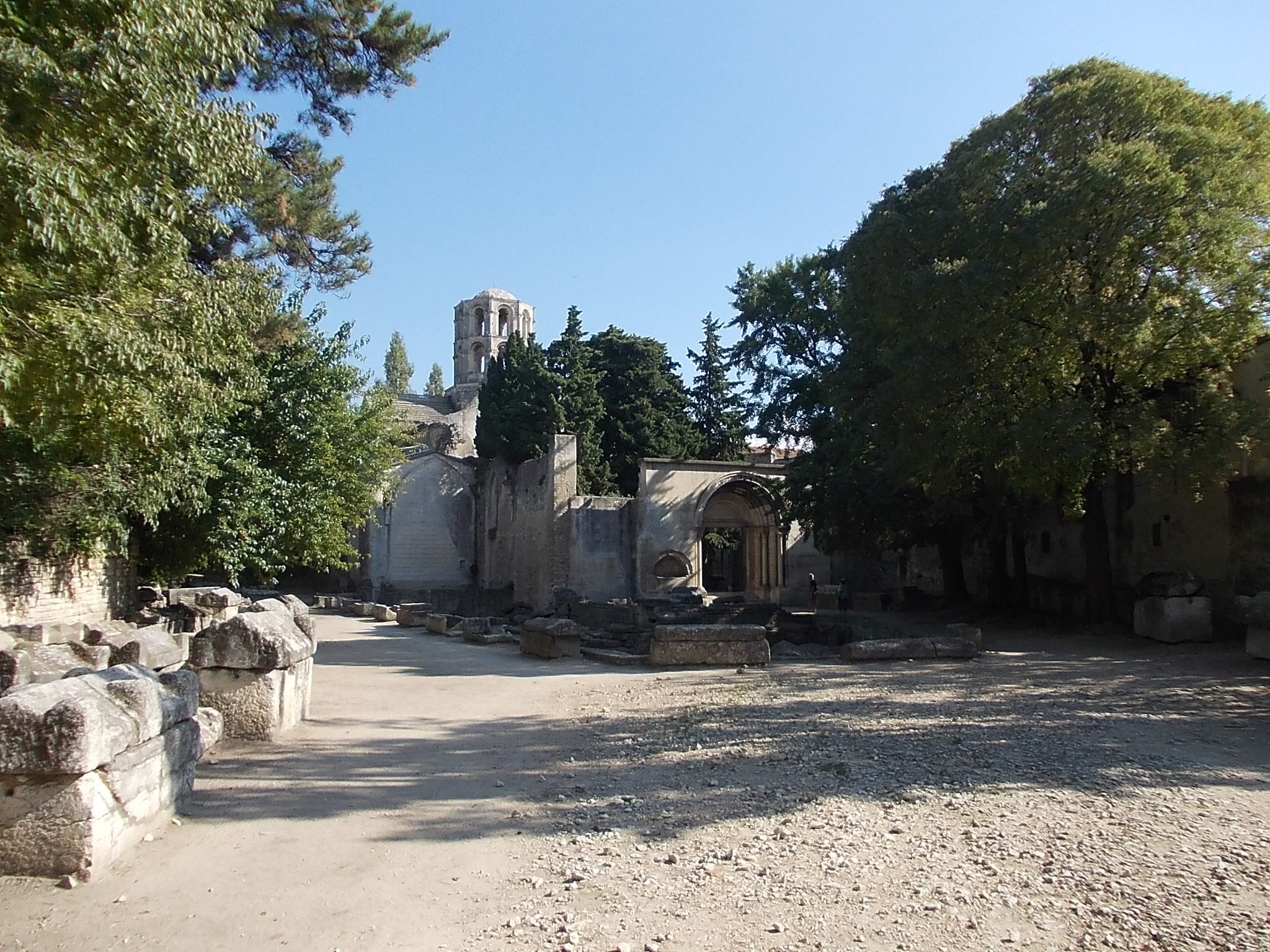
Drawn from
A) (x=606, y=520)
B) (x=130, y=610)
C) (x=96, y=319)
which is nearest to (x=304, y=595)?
(x=606, y=520)

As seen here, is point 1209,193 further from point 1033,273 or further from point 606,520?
point 606,520

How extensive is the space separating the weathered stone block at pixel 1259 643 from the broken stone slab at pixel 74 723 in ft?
36.1

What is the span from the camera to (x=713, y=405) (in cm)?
3944

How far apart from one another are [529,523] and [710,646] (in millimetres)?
18895

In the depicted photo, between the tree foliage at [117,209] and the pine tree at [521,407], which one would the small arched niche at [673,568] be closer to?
the pine tree at [521,407]

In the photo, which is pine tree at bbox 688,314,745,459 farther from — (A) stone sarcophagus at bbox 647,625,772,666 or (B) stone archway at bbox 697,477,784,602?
(A) stone sarcophagus at bbox 647,625,772,666

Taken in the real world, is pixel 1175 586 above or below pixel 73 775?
above

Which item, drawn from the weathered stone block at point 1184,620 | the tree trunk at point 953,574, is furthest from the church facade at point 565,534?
the weathered stone block at point 1184,620

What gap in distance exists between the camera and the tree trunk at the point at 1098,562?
14602mm

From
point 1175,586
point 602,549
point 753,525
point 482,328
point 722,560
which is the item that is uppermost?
point 482,328

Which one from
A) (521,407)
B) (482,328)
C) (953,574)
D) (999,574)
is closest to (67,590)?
(999,574)

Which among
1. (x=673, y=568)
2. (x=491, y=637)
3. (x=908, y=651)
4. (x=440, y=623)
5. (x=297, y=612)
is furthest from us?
(x=673, y=568)

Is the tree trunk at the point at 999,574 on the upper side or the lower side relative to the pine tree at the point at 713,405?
lower

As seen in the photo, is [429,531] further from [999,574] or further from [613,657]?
[613,657]
